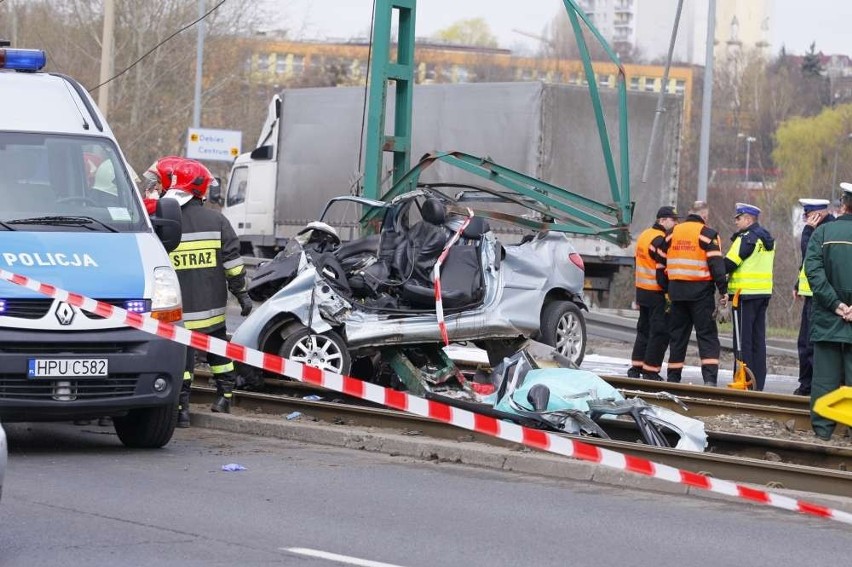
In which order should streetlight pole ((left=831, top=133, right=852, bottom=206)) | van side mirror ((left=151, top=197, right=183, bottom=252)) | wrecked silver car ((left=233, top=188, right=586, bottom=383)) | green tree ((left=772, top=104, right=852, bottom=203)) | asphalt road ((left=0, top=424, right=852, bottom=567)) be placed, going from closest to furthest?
asphalt road ((left=0, top=424, right=852, bottom=567)) → van side mirror ((left=151, top=197, right=183, bottom=252)) → wrecked silver car ((left=233, top=188, right=586, bottom=383)) → streetlight pole ((left=831, top=133, right=852, bottom=206)) → green tree ((left=772, top=104, right=852, bottom=203))

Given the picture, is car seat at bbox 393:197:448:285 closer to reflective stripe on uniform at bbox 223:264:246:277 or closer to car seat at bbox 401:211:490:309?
car seat at bbox 401:211:490:309

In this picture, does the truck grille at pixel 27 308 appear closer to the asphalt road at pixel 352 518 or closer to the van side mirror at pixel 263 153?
the asphalt road at pixel 352 518

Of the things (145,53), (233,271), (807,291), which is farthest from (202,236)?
(145,53)

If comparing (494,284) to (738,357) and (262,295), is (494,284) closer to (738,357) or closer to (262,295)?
(262,295)

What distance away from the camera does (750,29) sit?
554 feet

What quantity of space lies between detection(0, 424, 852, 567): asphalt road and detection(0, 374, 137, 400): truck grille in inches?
17.2

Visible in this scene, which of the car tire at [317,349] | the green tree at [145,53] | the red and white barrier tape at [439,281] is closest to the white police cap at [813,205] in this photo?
the red and white barrier tape at [439,281]

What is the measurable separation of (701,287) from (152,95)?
39.6m

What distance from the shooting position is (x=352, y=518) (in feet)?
25.1

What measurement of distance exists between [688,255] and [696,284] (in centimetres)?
31

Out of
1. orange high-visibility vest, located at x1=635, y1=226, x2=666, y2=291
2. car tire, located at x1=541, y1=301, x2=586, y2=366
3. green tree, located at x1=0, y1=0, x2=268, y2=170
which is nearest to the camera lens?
car tire, located at x1=541, y1=301, x2=586, y2=366

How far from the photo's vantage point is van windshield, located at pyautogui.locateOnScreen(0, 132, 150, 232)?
9.79 metres

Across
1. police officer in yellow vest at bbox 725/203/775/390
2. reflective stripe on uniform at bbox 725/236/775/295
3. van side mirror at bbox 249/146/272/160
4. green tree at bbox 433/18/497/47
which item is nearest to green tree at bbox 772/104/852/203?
van side mirror at bbox 249/146/272/160

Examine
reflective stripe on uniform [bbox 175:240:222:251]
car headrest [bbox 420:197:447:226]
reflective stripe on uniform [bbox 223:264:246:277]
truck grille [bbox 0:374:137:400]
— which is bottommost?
truck grille [bbox 0:374:137:400]
